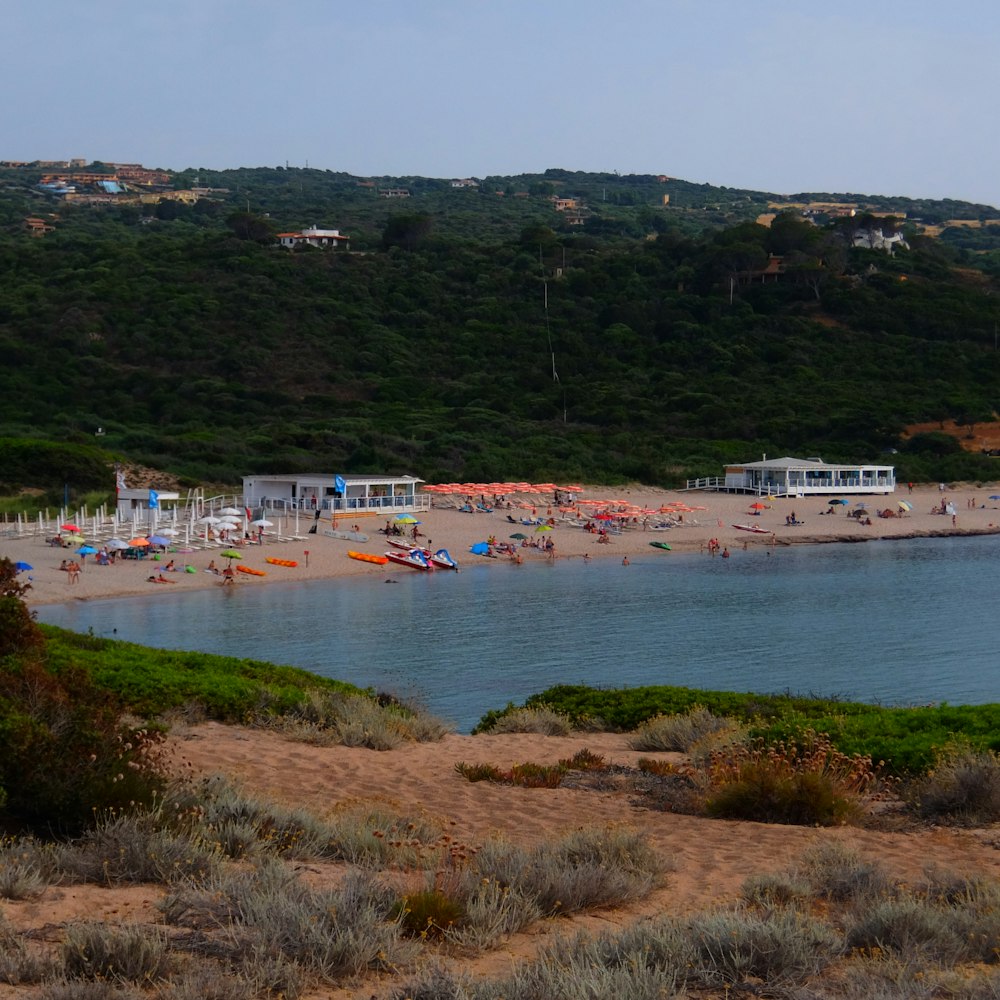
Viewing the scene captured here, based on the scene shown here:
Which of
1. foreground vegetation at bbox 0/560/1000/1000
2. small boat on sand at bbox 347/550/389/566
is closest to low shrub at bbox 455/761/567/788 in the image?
foreground vegetation at bbox 0/560/1000/1000

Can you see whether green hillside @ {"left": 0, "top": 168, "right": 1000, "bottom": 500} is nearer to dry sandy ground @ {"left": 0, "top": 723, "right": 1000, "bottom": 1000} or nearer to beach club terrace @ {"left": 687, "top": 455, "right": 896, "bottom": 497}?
beach club terrace @ {"left": 687, "top": 455, "right": 896, "bottom": 497}

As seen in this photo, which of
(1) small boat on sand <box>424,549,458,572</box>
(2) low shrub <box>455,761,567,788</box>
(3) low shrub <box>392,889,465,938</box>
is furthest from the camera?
(1) small boat on sand <box>424,549,458,572</box>

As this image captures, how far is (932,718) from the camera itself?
10.6m

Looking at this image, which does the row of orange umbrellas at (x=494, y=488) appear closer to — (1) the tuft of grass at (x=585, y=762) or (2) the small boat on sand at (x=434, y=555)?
(2) the small boat on sand at (x=434, y=555)

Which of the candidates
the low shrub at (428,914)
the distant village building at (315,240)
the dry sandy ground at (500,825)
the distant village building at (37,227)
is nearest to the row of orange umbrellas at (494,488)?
the dry sandy ground at (500,825)

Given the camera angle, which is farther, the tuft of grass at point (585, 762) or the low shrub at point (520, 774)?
the tuft of grass at point (585, 762)

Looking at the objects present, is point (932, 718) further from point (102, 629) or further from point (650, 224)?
point (650, 224)

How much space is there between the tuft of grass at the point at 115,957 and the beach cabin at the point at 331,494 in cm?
3786

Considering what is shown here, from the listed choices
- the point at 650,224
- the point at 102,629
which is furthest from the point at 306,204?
the point at 102,629

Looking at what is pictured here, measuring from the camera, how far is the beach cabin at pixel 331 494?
42.9 metres

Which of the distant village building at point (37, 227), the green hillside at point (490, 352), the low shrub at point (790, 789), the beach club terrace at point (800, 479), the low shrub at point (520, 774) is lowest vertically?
the low shrub at point (520, 774)

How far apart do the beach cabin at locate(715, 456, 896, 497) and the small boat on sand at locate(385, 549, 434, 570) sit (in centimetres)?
2064

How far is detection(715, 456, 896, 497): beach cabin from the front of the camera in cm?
5344

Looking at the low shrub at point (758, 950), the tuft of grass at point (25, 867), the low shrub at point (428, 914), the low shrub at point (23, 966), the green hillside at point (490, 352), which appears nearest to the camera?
the low shrub at point (23, 966)
